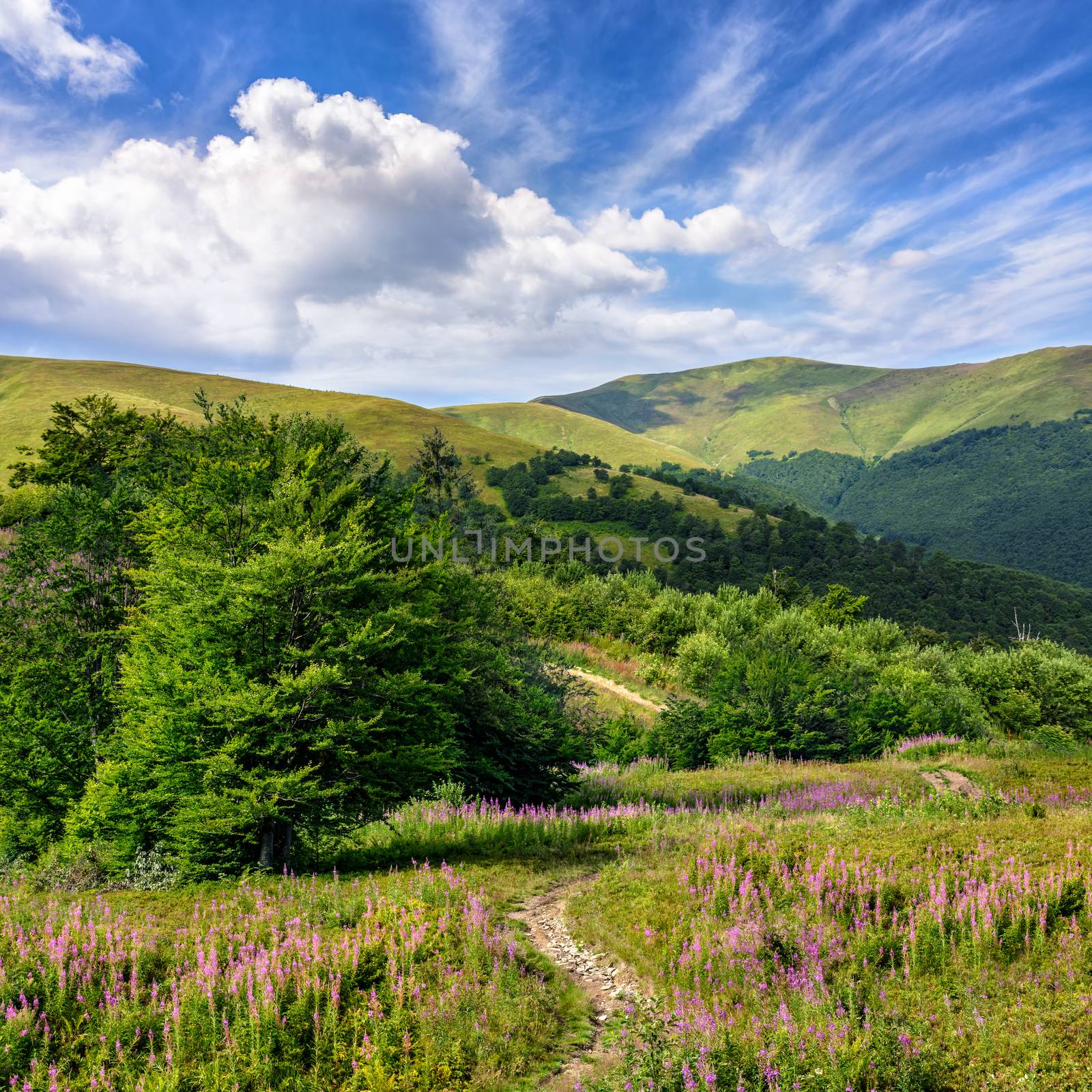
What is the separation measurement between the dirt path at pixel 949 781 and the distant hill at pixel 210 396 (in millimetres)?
131639

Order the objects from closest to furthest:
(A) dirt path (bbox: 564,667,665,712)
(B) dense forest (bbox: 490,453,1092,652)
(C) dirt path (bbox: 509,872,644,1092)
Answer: (C) dirt path (bbox: 509,872,644,1092) → (A) dirt path (bbox: 564,667,665,712) → (B) dense forest (bbox: 490,453,1092,652)

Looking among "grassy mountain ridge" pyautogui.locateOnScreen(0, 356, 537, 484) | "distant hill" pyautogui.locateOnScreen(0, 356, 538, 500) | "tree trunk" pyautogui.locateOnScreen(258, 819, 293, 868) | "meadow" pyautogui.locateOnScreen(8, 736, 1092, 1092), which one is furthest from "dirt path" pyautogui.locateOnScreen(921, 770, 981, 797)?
"distant hill" pyautogui.locateOnScreen(0, 356, 538, 500)

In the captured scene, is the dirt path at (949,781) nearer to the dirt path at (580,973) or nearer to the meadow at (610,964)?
the meadow at (610,964)

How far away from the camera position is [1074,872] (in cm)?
727

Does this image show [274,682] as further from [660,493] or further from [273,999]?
[660,493]

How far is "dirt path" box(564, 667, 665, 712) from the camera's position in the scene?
35425 mm

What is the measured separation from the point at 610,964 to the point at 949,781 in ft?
47.1

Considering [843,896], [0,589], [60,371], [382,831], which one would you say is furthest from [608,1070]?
[60,371]

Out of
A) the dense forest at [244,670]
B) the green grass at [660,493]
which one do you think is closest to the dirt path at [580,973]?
the dense forest at [244,670]

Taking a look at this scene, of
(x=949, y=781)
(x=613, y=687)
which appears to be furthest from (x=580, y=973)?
(x=613, y=687)

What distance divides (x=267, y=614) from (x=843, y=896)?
8024mm

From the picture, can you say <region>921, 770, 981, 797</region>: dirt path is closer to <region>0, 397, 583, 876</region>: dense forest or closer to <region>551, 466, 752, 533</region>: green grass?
<region>0, 397, 583, 876</region>: dense forest

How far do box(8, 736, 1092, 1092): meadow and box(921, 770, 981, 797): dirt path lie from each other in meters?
6.63

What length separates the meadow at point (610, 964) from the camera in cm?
491
